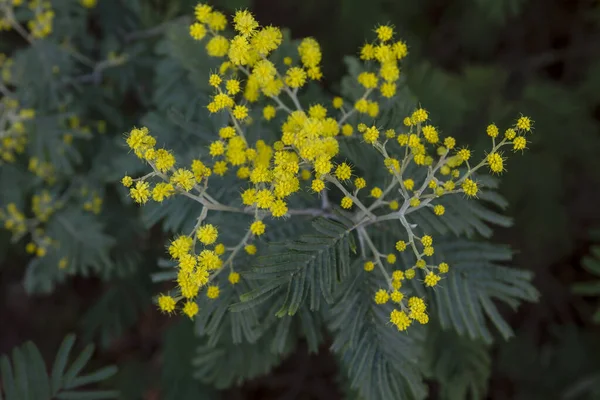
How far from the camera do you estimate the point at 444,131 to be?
3.19 meters

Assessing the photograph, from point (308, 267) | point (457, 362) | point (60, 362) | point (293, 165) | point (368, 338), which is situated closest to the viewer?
point (293, 165)

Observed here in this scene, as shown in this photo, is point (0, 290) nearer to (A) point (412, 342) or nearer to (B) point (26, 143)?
(B) point (26, 143)

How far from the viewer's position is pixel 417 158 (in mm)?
1981

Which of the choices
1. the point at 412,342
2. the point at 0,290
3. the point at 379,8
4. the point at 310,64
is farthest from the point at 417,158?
the point at 0,290

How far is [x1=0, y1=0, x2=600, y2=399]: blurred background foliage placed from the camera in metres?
3.41

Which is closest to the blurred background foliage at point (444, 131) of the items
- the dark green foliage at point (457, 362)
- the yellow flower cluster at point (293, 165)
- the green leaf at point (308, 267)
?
the dark green foliage at point (457, 362)

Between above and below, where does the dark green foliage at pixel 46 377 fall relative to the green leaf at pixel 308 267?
below

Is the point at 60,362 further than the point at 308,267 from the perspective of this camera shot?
Yes

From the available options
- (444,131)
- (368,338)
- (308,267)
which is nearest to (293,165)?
(308,267)

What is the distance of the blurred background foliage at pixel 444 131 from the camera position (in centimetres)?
341

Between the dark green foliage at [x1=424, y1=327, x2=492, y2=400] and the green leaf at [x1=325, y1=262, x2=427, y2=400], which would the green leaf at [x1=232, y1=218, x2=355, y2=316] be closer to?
the green leaf at [x1=325, y1=262, x2=427, y2=400]

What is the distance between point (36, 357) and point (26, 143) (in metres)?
1.34

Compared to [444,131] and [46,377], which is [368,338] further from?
[46,377]

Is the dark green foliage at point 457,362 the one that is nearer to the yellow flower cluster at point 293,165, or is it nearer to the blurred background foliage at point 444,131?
the blurred background foliage at point 444,131
